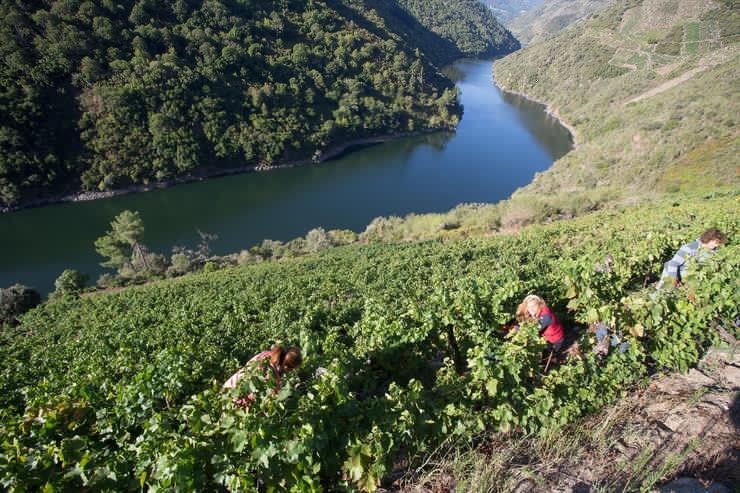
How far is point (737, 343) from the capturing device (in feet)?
14.7

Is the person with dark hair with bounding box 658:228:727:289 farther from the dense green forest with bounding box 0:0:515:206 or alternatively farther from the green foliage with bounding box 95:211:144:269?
the dense green forest with bounding box 0:0:515:206

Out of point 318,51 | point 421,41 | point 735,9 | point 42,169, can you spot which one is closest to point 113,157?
point 42,169

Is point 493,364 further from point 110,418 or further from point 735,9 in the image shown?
point 735,9

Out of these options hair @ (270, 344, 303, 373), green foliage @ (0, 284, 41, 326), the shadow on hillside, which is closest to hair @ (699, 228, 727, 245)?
hair @ (270, 344, 303, 373)

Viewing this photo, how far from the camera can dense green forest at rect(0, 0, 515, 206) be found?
48594 mm

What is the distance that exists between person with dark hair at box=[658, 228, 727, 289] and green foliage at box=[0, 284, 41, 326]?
30886mm

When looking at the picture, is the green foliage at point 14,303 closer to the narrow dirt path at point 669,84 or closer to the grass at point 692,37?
the narrow dirt path at point 669,84

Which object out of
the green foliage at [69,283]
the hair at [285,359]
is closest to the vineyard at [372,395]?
the hair at [285,359]

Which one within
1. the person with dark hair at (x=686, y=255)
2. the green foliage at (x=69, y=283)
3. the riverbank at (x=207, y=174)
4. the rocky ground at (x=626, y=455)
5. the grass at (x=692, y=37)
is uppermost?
the grass at (x=692, y=37)

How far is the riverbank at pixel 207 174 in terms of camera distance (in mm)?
46312

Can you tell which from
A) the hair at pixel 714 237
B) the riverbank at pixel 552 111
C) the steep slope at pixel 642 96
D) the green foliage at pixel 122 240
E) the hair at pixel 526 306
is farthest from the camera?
the riverbank at pixel 552 111

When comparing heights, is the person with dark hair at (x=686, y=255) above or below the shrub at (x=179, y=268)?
above

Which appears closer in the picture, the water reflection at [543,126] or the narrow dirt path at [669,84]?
the narrow dirt path at [669,84]

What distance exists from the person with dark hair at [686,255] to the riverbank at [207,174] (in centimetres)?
5601
